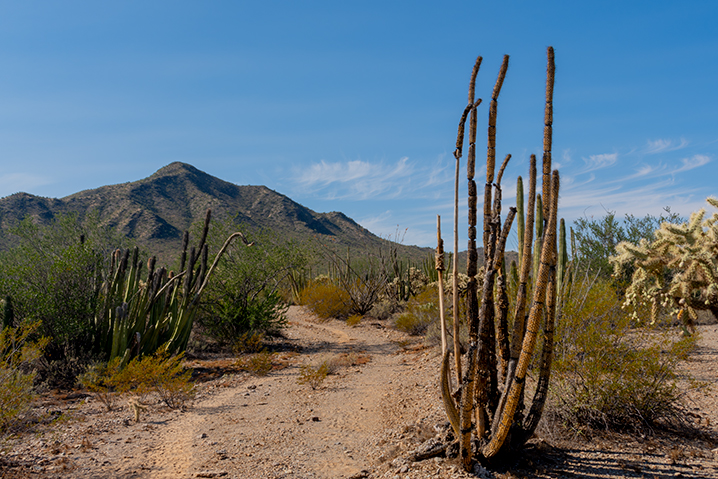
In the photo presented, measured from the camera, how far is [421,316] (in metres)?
13.4

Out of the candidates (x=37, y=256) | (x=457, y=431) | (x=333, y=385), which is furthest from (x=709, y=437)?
(x=37, y=256)

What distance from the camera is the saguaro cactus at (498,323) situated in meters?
3.46

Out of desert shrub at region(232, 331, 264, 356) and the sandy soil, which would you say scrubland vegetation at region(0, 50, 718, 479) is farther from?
the sandy soil

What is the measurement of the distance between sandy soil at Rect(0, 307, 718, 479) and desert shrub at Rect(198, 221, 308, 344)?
11.8 ft

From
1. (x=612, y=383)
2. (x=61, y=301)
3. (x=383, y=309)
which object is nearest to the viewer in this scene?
(x=612, y=383)

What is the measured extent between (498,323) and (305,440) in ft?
8.95

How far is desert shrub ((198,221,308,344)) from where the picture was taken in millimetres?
11875

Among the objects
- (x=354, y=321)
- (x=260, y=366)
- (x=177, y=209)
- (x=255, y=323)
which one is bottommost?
(x=260, y=366)

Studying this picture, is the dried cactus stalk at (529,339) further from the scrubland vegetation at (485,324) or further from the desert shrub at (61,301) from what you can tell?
the desert shrub at (61,301)

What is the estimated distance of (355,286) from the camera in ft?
61.7

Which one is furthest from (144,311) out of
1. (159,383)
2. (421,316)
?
(421,316)

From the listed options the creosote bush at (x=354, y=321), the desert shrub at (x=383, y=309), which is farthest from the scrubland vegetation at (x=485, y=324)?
the desert shrub at (x=383, y=309)

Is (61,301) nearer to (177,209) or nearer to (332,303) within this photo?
(332,303)

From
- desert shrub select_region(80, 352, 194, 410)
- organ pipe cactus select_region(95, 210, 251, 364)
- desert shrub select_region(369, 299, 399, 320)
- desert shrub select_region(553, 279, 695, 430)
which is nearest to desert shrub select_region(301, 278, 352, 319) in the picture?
desert shrub select_region(369, 299, 399, 320)
